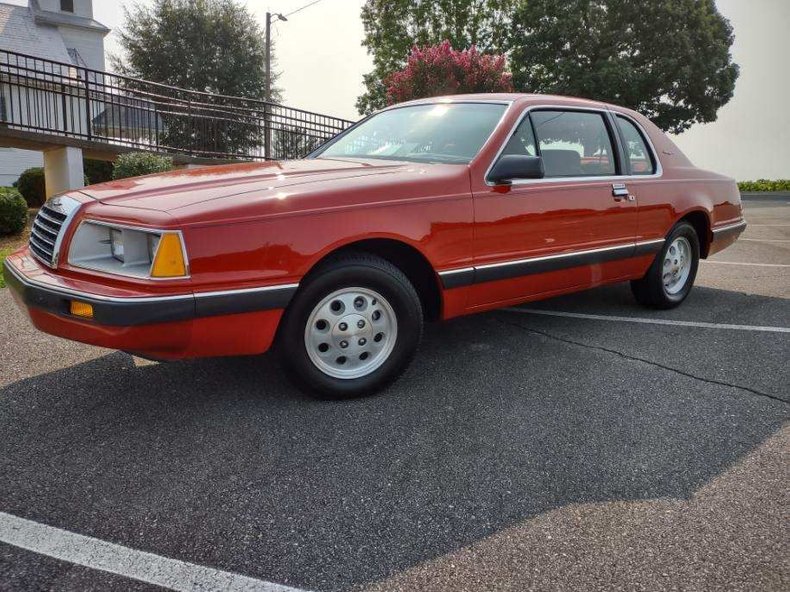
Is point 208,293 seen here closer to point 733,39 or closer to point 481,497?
point 481,497

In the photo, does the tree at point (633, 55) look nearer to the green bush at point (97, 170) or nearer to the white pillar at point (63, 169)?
the green bush at point (97, 170)

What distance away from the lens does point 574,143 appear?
449 centimetres

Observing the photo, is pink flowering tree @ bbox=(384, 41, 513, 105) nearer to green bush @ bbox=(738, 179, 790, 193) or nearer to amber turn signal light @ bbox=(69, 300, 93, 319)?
green bush @ bbox=(738, 179, 790, 193)

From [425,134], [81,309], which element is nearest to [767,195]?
[425,134]

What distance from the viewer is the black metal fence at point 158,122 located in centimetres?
1143

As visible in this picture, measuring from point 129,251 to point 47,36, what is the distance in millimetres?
30714

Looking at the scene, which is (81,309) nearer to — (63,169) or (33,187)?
(63,169)

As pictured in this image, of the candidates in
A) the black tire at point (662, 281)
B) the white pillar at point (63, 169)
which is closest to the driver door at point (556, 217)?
the black tire at point (662, 281)

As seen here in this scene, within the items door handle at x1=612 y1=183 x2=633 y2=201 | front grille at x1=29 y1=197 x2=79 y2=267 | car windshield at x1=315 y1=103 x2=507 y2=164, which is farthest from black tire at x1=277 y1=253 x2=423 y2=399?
door handle at x1=612 y1=183 x2=633 y2=201

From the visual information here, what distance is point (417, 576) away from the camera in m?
2.05

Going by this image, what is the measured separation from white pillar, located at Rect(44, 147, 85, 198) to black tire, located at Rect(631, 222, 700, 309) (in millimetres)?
9502

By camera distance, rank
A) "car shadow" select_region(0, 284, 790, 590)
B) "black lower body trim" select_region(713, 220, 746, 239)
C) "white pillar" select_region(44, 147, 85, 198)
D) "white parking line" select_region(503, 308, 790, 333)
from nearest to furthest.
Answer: "car shadow" select_region(0, 284, 790, 590) < "white parking line" select_region(503, 308, 790, 333) < "black lower body trim" select_region(713, 220, 746, 239) < "white pillar" select_region(44, 147, 85, 198)

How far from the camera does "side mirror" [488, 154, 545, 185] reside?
3.66 m

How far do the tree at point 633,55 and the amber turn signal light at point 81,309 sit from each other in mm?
28317
